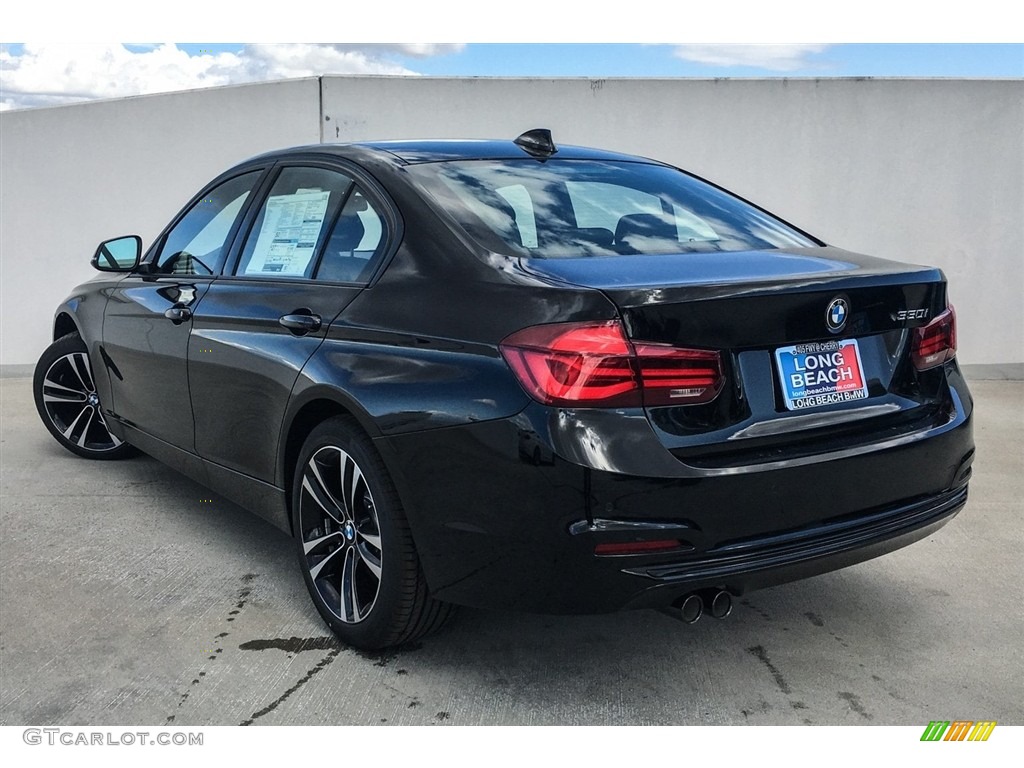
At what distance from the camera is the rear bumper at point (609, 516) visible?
95.7 inches

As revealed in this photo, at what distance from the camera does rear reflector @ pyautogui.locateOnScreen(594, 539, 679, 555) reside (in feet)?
8.02

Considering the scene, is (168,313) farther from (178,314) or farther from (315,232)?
(315,232)

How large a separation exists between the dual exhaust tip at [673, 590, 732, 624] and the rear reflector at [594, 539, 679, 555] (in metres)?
0.21

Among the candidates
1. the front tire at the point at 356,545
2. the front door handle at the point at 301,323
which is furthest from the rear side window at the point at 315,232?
the front tire at the point at 356,545

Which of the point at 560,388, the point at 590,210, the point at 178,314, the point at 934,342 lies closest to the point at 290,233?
the point at 178,314

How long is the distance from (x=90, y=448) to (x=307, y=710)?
3478 millimetres

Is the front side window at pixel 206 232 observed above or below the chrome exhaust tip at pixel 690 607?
above

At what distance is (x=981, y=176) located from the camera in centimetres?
904

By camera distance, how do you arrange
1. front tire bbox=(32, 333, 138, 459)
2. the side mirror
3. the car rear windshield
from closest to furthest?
1. the car rear windshield
2. the side mirror
3. front tire bbox=(32, 333, 138, 459)

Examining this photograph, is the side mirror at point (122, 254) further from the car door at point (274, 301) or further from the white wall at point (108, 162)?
the white wall at point (108, 162)

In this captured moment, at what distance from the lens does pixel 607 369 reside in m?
2.41

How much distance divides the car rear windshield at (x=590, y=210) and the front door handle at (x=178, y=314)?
1320mm
